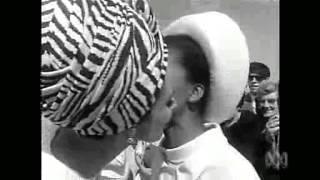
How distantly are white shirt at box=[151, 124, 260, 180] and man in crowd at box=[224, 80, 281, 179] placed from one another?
0.19 ft

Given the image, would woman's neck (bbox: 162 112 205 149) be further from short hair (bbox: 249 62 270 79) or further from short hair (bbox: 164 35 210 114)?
short hair (bbox: 249 62 270 79)

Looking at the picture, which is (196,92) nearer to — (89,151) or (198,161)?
(198,161)

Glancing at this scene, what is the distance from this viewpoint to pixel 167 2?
6.40 feet

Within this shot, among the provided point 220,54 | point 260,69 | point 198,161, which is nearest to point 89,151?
point 198,161

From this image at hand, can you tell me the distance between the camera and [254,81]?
6.64 feet

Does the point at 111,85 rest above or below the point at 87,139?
above

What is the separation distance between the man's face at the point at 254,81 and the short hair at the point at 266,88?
0.01 m

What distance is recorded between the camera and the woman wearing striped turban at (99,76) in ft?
6.07

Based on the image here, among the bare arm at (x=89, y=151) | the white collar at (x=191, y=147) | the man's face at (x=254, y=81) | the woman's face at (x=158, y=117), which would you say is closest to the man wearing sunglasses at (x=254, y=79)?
the man's face at (x=254, y=81)

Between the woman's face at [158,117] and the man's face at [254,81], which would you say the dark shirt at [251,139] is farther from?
the woman's face at [158,117]

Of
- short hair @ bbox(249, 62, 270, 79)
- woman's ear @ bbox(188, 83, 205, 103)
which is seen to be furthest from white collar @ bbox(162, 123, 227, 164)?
short hair @ bbox(249, 62, 270, 79)
